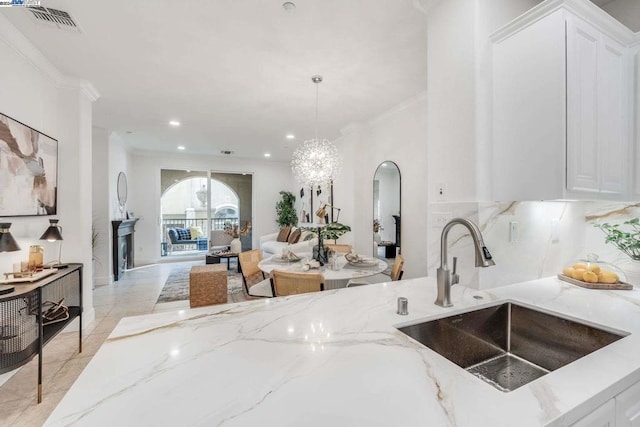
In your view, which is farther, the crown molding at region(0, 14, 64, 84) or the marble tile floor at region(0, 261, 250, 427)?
the crown molding at region(0, 14, 64, 84)

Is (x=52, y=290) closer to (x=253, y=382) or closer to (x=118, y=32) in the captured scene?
(x=118, y=32)

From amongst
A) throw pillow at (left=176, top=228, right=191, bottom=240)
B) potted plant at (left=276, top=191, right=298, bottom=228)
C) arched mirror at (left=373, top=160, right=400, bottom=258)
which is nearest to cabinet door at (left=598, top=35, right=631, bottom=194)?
arched mirror at (left=373, top=160, right=400, bottom=258)

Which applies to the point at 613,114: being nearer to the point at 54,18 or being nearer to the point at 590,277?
the point at 590,277

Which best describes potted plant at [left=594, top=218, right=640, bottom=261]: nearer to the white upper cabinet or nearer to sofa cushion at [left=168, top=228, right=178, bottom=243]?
the white upper cabinet

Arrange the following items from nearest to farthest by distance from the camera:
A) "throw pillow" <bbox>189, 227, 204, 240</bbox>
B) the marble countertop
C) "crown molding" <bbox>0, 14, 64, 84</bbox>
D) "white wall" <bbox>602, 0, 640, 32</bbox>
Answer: the marble countertop < "white wall" <bbox>602, 0, 640, 32</bbox> < "crown molding" <bbox>0, 14, 64, 84</bbox> < "throw pillow" <bbox>189, 227, 204, 240</bbox>

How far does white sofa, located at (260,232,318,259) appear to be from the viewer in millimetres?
4825

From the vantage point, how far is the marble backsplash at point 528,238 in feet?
5.27

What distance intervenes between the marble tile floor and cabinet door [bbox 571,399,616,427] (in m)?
2.79

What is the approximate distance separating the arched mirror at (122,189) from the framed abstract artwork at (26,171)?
3.02m

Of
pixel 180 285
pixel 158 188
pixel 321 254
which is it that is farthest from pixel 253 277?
pixel 158 188

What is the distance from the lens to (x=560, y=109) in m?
1.34

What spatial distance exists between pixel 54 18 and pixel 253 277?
2861 mm

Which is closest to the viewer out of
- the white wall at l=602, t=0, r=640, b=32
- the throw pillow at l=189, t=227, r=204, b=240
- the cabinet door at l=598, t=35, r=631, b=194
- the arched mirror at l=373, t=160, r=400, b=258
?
the cabinet door at l=598, t=35, r=631, b=194

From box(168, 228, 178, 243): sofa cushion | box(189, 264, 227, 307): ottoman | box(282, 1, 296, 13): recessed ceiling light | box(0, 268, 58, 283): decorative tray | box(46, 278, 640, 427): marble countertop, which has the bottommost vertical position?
box(189, 264, 227, 307): ottoman
